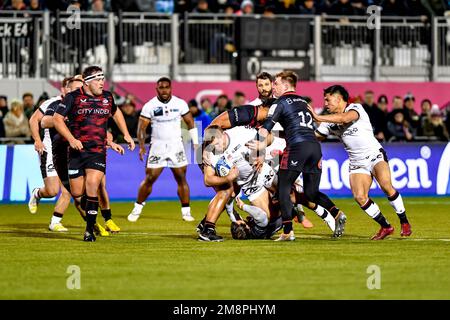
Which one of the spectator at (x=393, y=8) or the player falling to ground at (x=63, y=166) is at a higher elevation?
the spectator at (x=393, y=8)

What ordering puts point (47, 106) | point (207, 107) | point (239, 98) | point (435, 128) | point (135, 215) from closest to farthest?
point (47, 106)
point (135, 215)
point (239, 98)
point (207, 107)
point (435, 128)

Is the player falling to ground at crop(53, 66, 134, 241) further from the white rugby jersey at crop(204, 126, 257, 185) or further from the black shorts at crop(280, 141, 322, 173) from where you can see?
the black shorts at crop(280, 141, 322, 173)

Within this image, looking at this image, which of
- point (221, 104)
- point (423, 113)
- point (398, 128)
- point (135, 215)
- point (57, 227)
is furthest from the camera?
point (423, 113)

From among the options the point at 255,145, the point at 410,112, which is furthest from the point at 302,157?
the point at 410,112

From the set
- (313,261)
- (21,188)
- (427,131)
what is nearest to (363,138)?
(313,261)

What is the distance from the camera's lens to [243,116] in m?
17.6

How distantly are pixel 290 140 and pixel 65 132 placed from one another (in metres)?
3.13

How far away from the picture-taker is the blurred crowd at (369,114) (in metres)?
27.8

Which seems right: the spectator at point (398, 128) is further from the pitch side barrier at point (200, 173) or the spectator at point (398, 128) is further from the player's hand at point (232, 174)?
the player's hand at point (232, 174)

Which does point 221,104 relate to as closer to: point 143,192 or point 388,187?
point 143,192


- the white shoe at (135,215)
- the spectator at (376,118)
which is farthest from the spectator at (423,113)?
the white shoe at (135,215)

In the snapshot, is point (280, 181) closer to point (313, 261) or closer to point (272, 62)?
point (313, 261)

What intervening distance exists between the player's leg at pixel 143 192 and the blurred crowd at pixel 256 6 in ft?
28.3

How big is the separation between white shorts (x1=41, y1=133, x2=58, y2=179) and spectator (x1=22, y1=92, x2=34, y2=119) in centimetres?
805
